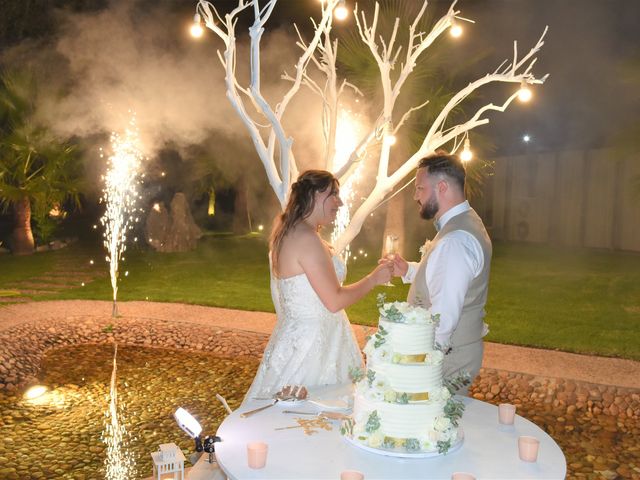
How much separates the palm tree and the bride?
11.4 meters

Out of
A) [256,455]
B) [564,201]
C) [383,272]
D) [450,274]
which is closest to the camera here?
[256,455]

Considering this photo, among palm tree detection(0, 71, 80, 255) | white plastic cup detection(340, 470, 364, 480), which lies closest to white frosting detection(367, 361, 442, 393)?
white plastic cup detection(340, 470, 364, 480)

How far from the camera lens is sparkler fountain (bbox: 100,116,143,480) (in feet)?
14.0

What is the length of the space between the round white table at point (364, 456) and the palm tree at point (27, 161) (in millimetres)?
12364

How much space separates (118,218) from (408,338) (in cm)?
1335

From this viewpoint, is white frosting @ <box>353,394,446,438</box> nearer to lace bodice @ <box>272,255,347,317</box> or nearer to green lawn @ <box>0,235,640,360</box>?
lace bodice @ <box>272,255,347,317</box>

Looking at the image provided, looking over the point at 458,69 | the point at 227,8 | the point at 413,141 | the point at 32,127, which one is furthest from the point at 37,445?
the point at 227,8

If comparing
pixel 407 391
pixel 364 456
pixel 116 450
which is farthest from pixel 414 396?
pixel 116 450

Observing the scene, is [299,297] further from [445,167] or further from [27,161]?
[27,161]

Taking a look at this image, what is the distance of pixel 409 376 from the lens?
2.14 meters

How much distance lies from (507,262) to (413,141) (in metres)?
4.06

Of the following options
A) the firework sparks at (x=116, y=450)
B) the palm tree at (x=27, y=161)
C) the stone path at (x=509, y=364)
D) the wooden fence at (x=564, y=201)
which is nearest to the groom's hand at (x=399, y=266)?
the stone path at (x=509, y=364)

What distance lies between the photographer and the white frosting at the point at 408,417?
2150mm

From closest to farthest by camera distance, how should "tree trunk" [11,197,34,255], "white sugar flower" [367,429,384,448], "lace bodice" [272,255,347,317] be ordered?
1. "white sugar flower" [367,429,384,448]
2. "lace bodice" [272,255,347,317]
3. "tree trunk" [11,197,34,255]
